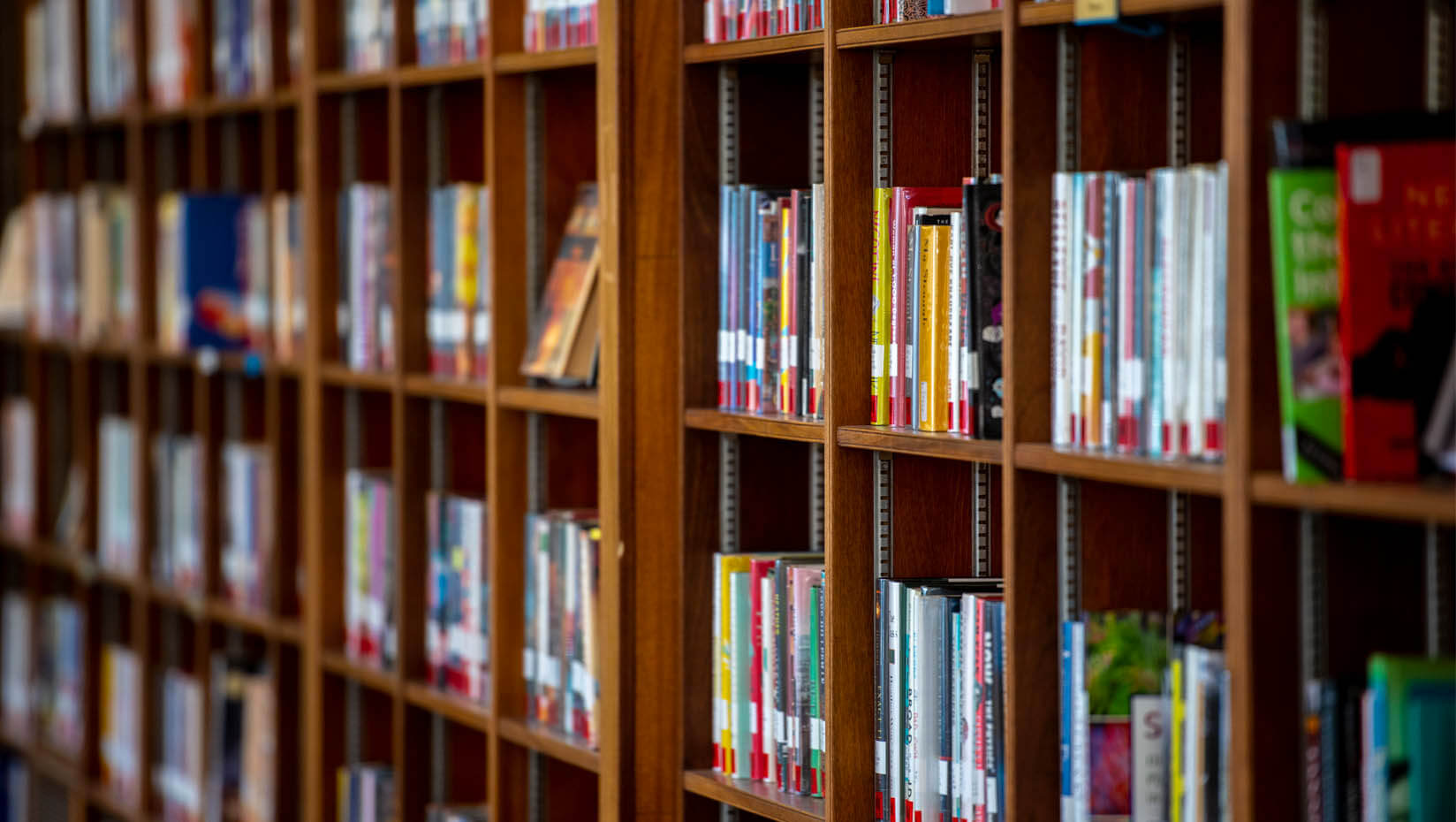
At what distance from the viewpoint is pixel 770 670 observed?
2162 millimetres

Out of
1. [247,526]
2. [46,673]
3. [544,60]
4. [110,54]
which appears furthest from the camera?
[46,673]

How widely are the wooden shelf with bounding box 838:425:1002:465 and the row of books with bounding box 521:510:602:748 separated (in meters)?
0.57

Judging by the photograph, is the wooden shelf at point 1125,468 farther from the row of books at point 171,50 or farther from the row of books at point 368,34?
the row of books at point 171,50

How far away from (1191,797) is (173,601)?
2508 millimetres

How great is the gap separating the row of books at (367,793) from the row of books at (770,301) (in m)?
1.14

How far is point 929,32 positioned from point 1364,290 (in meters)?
0.61

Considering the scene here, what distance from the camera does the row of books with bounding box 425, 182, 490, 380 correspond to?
105 inches

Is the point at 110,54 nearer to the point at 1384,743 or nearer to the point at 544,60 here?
the point at 544,60

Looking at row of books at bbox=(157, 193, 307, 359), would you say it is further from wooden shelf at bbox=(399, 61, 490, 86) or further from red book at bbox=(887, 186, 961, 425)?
red book at bbox=(887, 186, 961, 425)

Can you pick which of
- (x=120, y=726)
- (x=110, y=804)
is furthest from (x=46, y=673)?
(x=110, y=804)

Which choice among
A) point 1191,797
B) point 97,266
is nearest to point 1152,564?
point 1191,797

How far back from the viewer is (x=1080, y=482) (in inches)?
68.9

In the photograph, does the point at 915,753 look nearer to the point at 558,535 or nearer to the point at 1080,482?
the point at 1080,482

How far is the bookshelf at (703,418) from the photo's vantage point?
4.84 ft
